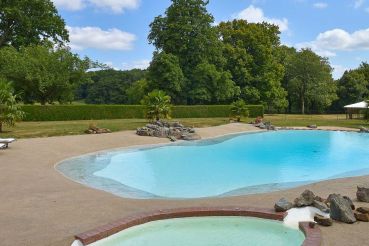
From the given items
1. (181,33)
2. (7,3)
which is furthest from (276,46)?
(7,3)

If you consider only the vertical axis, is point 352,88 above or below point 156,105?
above

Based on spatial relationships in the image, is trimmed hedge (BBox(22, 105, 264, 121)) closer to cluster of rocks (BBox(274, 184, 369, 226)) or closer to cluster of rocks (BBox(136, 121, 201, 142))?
cluster of rocks (BBox(136, 121, 201, 142))

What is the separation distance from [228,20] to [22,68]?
2897cm

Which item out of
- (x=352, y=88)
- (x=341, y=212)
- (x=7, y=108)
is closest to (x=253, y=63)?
(x=352, y=88)

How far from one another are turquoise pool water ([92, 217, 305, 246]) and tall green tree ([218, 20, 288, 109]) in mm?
39308

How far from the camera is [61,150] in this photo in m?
17.7

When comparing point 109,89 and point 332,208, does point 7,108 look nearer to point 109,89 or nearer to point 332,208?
point 332,208

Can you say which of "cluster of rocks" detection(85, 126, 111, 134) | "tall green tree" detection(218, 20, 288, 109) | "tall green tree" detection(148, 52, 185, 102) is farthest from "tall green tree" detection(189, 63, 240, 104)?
"cluster of rocks" detection(85, 126, 111, 134)

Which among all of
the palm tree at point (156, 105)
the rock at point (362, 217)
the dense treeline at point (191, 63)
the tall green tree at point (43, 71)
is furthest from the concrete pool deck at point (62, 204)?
the dense treeline at point (191, 63)

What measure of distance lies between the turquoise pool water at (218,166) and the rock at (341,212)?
411 centimetres

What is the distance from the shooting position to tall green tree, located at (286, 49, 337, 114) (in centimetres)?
5425

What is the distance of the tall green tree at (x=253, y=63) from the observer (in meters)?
46.9

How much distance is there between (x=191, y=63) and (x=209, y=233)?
38.1 meters

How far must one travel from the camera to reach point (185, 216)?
25.3 feet
